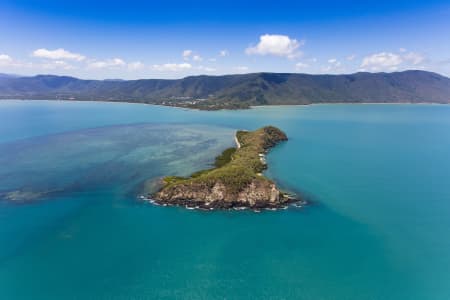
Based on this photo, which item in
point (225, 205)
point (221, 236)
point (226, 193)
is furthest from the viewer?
point (226, 193)

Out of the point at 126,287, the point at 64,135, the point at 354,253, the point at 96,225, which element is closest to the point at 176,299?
the point at 126,287

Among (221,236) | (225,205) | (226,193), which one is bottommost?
(221,236)

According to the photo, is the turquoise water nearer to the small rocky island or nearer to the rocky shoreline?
the rocky shoreline

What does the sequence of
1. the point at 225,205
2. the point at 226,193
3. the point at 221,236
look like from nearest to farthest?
the point at 221,236
the point at 225,205
the point at 226,193

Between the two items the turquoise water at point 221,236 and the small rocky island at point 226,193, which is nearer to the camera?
the turquoise water at point 221,236

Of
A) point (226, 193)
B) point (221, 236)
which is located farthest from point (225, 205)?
point (221, 236)

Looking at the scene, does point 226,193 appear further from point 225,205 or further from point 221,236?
point 221,236

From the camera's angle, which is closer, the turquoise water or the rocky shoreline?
the turquoise water

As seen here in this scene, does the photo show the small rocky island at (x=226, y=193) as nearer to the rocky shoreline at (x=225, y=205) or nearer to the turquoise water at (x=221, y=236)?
the rocky shoreline at (x=225, y=205)

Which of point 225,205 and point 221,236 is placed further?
point 225,205

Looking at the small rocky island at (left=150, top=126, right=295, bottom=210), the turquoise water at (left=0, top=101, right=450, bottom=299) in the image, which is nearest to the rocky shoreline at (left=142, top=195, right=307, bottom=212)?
the small rocky island at (left=150, top=126, right=295, bottom=210)

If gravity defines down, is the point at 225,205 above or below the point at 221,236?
above

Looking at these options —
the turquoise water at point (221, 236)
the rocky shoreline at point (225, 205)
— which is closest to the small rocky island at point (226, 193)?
the rocky shoreline at point (225, 205)
